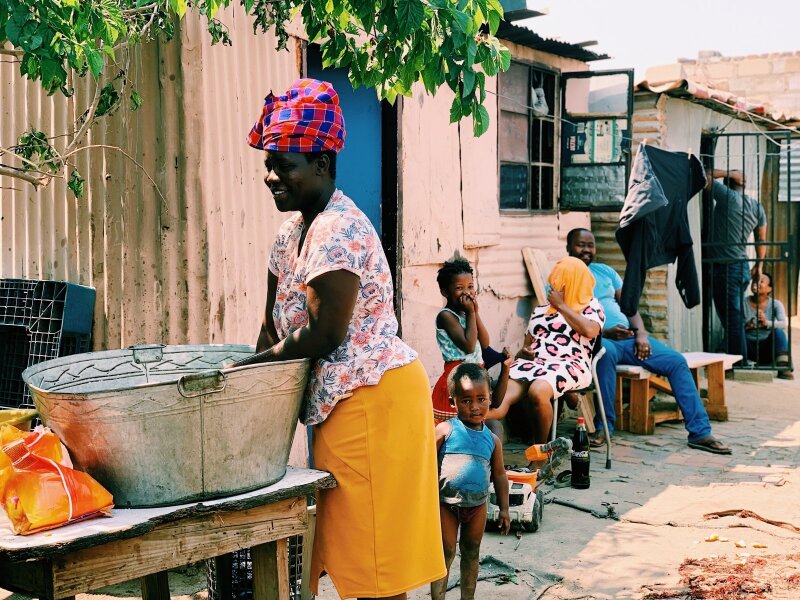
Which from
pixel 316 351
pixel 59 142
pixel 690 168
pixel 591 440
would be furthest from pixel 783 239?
pixel 316 351

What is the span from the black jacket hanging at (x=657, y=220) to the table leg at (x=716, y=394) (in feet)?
2.32

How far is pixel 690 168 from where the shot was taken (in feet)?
26.4

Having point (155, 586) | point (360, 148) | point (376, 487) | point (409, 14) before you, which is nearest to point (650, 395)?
point (360, 148)

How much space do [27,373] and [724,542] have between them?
3.81 meters

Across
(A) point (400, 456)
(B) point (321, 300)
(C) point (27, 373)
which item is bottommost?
(A) point (400, 456)

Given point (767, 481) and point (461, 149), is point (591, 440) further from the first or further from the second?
point (461, 149)

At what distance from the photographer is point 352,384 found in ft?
8.73

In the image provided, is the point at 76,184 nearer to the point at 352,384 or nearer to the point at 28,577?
the point at 352,384

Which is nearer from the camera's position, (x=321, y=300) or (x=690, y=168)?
(x=321, y=300)

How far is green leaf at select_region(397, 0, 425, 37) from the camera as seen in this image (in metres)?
2.83

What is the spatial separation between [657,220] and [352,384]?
5541 millimetres

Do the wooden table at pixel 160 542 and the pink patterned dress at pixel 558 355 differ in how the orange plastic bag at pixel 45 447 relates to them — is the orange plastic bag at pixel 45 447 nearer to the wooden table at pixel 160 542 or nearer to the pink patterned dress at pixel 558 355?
the wooden table at pixel 160 542

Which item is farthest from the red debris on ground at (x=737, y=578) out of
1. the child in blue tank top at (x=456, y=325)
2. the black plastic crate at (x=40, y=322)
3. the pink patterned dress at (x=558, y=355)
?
the black plastic crate at (x=40, y=322)

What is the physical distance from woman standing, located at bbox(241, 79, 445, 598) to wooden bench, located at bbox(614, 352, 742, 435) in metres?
4.99
